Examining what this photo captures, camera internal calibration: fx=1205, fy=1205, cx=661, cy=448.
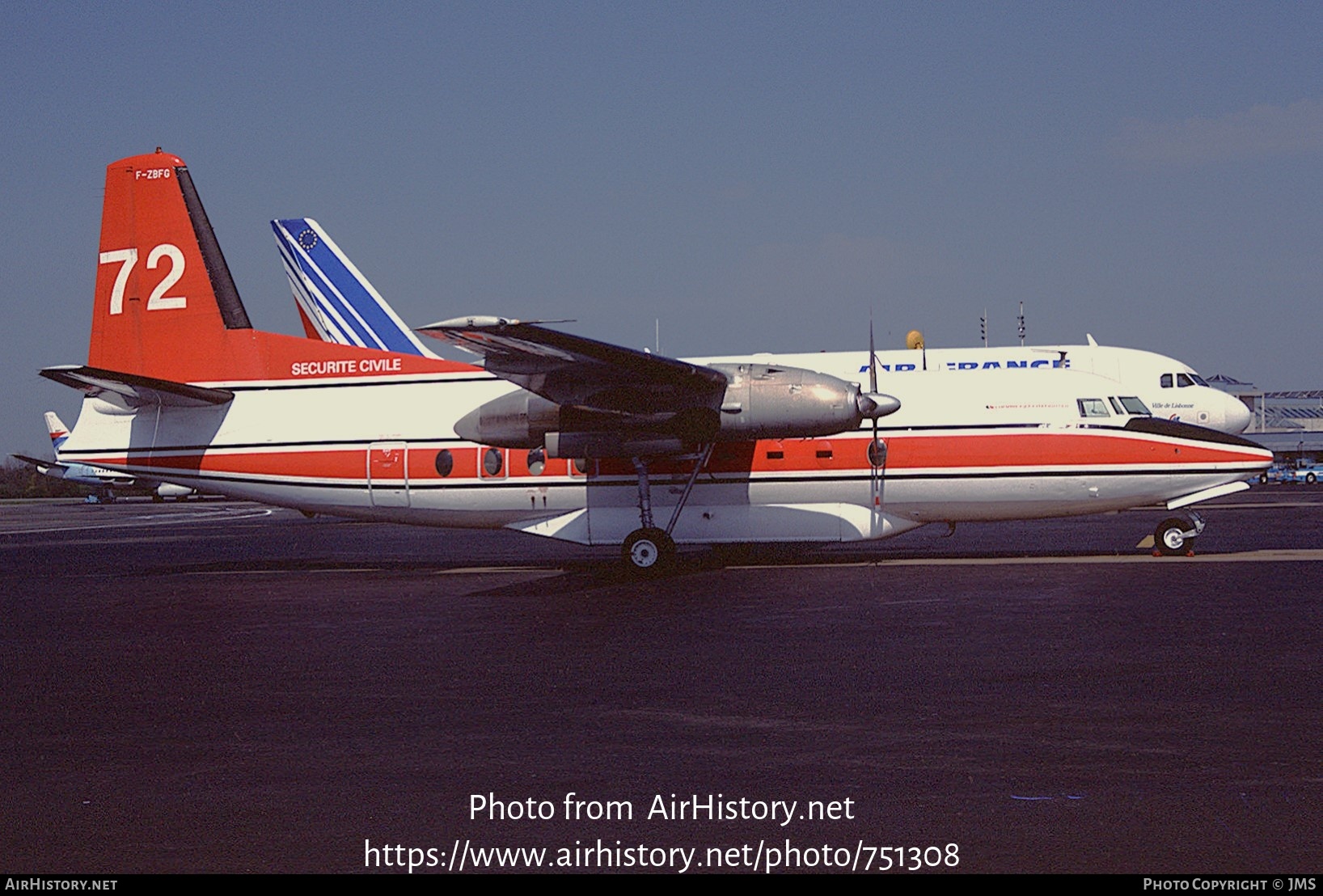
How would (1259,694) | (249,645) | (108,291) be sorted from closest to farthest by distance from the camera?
(1259,694)
(249,645)
(108,291)

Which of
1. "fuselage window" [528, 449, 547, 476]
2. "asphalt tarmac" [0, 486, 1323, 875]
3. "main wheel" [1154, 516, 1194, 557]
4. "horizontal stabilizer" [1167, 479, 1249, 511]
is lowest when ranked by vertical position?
"asphalt tarmac" [0, 486, 1323, 875]

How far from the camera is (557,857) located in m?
5.85

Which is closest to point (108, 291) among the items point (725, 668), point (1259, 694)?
point (725, 668)

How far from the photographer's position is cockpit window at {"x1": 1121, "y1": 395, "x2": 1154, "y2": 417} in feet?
70.3

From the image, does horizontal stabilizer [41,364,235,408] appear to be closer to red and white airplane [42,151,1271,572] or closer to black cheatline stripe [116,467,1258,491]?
red and white airplane [42,151,1271,572]

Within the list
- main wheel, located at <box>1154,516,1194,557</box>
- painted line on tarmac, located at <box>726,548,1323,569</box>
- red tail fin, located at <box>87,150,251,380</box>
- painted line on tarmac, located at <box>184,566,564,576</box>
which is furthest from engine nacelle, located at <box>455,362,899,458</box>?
red tail fin, located at <box>87,150,251,380</box>

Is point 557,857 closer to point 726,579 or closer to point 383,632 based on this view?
point 383,632

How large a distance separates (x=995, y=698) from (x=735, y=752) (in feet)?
8.62

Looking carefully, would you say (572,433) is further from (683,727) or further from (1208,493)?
(683,727)

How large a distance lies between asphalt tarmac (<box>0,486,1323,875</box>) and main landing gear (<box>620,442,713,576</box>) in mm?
1865

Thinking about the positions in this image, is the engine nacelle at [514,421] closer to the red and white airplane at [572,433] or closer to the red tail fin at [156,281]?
the red and white airplane at [572,433]

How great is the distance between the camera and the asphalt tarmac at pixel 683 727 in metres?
5.97

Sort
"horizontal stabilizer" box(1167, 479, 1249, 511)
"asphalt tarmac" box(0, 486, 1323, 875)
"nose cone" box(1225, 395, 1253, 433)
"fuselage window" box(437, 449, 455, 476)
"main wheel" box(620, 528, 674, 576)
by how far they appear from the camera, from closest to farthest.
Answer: "asphalt tarmac" box(0, 486, 1323, 875), "horizontal stabilizer" box(1167, 479, 1249, 511), "main wheel" box(620, 528, 674, 576), "fuselage window" box(437, 449, 455, 476), "nose cone" box(1225, 395, 1253, 433)

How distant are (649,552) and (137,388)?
10001 millimetres
